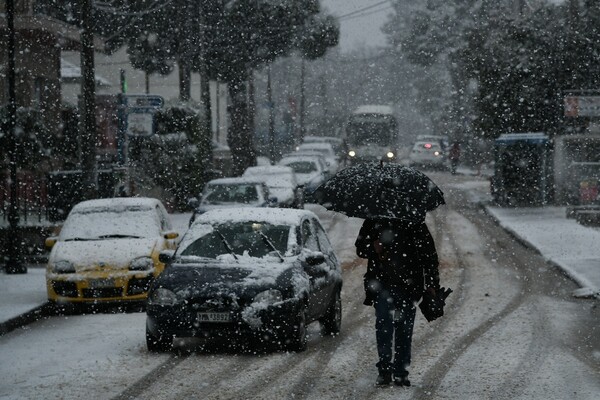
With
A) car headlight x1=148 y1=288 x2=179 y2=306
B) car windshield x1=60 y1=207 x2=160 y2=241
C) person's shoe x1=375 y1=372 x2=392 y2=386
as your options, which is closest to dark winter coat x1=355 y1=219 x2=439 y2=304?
person's shoe x1=375 y1=372 x2=392 y2=386

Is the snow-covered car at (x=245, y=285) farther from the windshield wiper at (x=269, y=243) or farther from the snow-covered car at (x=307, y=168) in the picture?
the snow-covered car at (x=307, y=168)

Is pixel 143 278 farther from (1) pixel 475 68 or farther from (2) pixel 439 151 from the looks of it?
(2) pixel 439 151

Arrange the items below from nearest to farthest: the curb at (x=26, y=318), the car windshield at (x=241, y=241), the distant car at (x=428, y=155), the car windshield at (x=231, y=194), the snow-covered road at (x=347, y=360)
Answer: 1. the snow-covered road at (x=347, y=360)
2. the car windshield at (x=241, y=241)
3. the curb at (x=26, y=318)
4. the car windshield at (x=231, y=194)
5. the distant car at (x=428, y=155)

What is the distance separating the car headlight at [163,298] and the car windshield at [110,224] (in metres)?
4.89

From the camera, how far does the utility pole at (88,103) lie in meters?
22.3

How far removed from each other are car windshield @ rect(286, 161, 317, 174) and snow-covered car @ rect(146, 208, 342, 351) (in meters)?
28.0

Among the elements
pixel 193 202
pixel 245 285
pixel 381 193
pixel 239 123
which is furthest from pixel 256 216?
pixel 239 123

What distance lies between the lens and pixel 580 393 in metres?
9.55

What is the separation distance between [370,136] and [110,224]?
4106 cm

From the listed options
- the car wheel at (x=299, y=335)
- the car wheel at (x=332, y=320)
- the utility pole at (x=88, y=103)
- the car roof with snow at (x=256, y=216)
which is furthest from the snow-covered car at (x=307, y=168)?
the car wheel at (x=299, y=335)

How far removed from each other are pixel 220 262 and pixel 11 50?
8.58m

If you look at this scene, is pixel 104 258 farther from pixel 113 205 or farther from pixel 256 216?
pixel 256 216

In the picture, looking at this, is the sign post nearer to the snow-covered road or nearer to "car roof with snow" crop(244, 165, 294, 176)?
the snow-covered road

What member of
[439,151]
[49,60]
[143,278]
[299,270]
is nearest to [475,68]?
[49,60]
